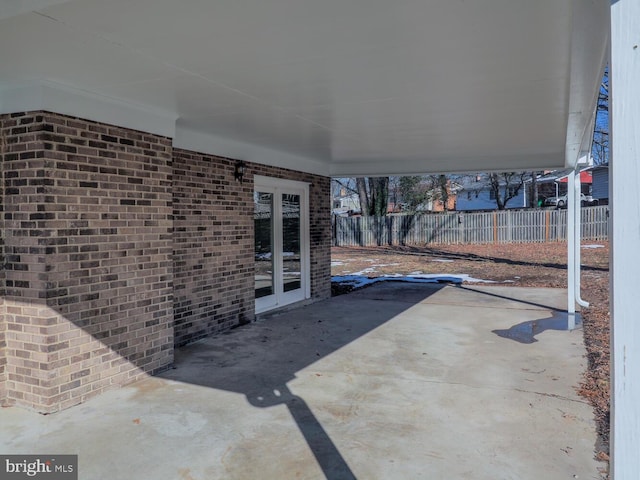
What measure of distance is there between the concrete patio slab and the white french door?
1.68m

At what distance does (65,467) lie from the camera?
331cm

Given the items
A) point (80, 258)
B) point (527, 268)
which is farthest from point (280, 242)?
point (527, 268)

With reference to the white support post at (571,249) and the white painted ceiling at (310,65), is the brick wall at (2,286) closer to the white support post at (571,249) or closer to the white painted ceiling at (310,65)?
the white painted ceiling at (310,65)

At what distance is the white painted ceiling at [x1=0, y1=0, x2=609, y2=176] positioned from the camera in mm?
2709

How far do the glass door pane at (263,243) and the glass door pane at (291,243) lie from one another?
41 cm

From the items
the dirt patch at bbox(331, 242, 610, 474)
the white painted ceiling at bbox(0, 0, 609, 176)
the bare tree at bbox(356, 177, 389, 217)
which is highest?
the bare tree at bbox(356, 177, 389, 217)

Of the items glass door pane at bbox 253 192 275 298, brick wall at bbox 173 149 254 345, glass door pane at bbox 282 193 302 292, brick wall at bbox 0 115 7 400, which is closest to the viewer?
brick wall at bbox 0 115 7 400

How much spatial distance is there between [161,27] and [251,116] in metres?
2.58

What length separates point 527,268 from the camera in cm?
1525

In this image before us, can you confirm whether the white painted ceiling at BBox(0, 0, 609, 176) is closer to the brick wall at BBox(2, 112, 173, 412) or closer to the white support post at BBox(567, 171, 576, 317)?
the brick wall at BBox(2, 112, 173, 412)

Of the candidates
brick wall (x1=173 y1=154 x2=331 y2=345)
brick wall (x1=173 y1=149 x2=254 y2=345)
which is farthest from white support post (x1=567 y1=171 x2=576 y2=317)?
brick wall (x1=173 y1=149 x2=254 y2=345)

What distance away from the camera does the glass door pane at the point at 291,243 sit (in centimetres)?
897

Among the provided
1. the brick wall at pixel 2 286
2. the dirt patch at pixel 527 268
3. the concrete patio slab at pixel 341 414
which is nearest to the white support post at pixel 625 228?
the concrete patio slab at pixel 341 414

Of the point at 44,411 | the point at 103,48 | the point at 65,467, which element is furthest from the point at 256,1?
the point at 44,411
